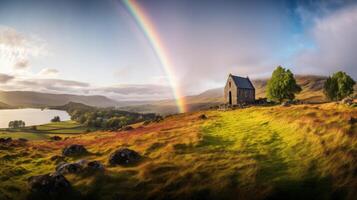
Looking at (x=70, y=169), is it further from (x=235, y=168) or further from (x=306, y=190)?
(x=306, y=190)

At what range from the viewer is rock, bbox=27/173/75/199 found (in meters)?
28.1

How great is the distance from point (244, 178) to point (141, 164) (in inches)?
578

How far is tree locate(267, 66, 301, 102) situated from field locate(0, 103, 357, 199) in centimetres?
5550

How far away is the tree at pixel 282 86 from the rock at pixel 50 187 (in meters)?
90.0

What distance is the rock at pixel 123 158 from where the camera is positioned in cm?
3838

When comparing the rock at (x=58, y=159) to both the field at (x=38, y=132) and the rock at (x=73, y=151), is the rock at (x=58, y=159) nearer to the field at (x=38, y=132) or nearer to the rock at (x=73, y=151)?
the rock at (x=73, y=151)

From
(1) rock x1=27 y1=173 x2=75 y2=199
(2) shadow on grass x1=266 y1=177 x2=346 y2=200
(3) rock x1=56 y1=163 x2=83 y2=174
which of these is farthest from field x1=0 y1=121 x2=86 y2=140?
(2) shadow on grass x1=266 y1=177 x2=346 y2=200

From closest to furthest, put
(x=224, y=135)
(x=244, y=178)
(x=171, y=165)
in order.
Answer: (x=244, y=178)
(x=171, y=165)
(x=224, y=135)

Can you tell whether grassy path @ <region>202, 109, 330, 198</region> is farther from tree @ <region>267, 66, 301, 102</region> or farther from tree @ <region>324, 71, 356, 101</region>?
tree @ <region>324, 71, 356, 101</region>

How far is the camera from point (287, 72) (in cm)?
10388

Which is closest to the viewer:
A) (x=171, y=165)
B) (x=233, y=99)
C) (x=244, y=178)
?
(x=244, y=178)

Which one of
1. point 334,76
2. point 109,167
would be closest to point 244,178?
point 109,167

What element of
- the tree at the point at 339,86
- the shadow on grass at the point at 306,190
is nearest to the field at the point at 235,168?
the shadow on grass at the point at 306,190

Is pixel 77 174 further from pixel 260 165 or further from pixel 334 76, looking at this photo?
pixel 334 76
